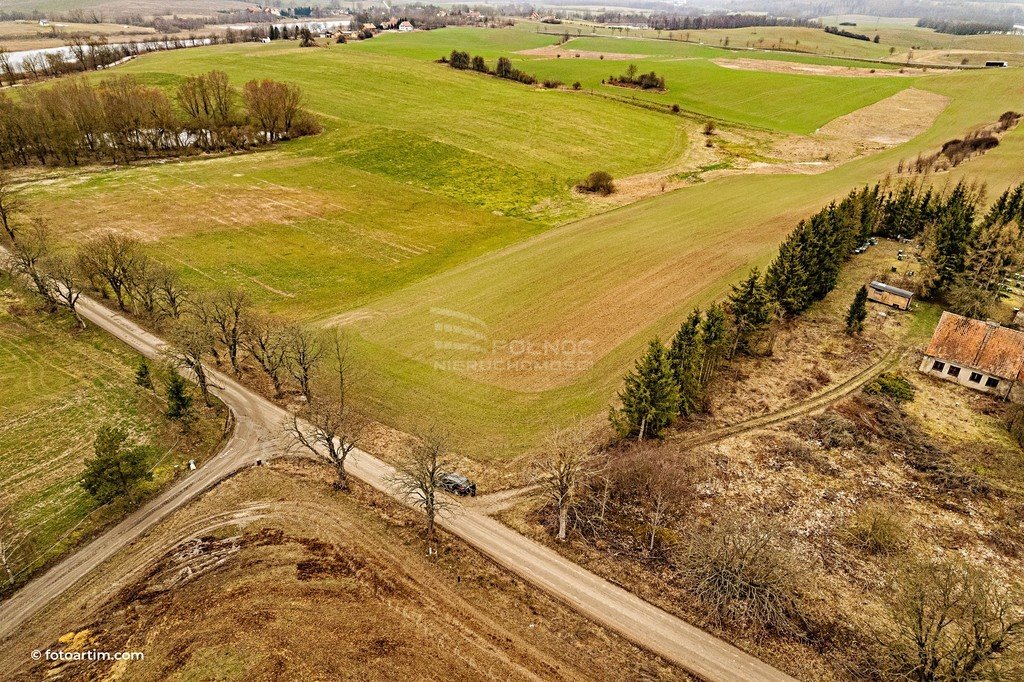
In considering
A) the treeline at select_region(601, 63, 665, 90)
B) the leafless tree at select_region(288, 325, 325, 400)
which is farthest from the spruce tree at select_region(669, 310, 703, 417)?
the treeline at select_region(601, 63, 665, 90)

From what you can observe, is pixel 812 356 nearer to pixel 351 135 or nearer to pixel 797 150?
pixel 797 150

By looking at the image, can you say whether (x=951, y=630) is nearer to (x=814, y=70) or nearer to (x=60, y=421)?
(x=60, y=421)

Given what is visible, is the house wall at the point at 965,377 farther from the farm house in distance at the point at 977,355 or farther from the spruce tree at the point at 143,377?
the spruce tree at the point at 143,377

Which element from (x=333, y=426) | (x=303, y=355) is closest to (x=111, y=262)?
(x=303, y=355)

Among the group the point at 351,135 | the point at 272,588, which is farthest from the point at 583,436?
the point at 351,135

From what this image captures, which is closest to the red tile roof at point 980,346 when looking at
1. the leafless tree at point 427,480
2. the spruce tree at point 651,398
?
the spruce tree at point 651,398

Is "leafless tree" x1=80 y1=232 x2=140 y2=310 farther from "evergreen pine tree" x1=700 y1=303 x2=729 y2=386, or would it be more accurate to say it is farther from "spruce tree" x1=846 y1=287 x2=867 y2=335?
"spruce tree" x1=846 y1=287 x2=867 y2=335
